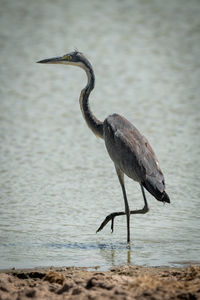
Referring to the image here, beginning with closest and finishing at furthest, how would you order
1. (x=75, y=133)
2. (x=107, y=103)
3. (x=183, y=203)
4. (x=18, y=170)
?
1. (x=183, y=203)
2. (x=18, y=170)
3. (x=75, y=133)
4. (x=107, y=103)

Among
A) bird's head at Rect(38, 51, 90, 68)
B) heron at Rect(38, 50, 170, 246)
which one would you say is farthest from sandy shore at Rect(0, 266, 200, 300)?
bird's head at Rect(38, 51, 90, 68)

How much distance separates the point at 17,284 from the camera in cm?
618

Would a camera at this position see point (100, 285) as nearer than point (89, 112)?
Yes

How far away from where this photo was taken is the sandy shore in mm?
5611

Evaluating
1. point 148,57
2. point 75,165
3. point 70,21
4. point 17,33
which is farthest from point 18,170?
point 70,21

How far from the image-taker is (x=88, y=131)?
14.5 m

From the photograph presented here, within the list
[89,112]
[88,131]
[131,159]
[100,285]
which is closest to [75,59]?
[89,112]

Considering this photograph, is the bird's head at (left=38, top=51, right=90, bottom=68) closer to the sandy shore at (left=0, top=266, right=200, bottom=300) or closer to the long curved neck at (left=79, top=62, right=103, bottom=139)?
the long curved neck at (left=79, top=62, right=103, bottom=139)

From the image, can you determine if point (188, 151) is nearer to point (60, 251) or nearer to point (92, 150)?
point (92, 150)

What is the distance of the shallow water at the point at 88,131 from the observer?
7.99 m

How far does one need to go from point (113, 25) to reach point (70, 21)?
1979 millimetres

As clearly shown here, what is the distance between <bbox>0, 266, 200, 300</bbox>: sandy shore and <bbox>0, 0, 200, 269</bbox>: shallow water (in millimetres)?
591

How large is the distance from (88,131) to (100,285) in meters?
8.79

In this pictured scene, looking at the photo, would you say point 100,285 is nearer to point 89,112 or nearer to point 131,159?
point 131,159
